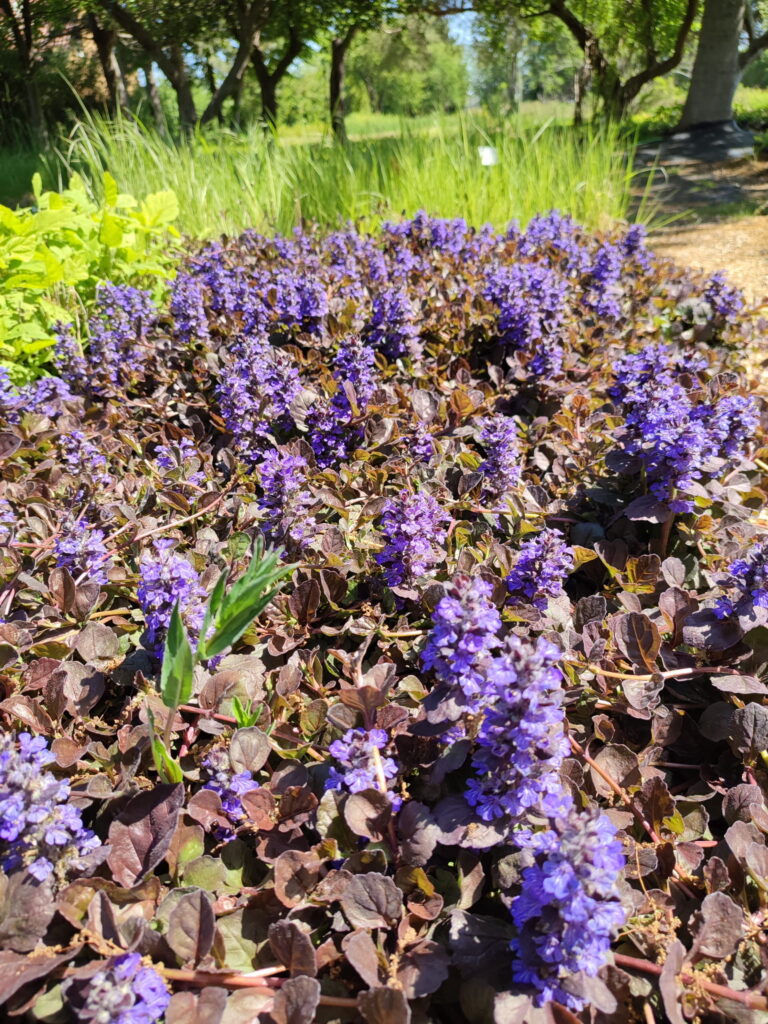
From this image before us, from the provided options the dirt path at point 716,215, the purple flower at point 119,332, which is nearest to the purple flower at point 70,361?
the purple flower at point 119,332

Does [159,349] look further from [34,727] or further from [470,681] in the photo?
[470,681]

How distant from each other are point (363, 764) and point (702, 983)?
25.0 inches

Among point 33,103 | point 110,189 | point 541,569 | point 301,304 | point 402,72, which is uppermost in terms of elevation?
point 402,72

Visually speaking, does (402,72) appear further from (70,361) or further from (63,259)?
(70,361)

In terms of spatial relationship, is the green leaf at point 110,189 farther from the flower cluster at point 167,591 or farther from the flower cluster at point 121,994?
the flower cluster at point 121,994

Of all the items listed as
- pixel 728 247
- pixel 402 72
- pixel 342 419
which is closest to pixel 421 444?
pixel 342 419

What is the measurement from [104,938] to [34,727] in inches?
20.6

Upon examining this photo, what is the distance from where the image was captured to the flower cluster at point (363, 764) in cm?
129

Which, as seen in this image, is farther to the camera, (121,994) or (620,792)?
(620,792)

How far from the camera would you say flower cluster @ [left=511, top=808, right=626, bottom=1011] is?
964mm

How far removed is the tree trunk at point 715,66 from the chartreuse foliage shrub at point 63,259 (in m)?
12.1

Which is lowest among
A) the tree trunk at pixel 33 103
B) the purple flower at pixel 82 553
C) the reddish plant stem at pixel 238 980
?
the reddish plant stem at pixel 238 980

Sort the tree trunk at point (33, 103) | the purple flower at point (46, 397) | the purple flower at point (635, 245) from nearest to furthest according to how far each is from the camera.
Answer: the purple flower at point (46, 397)
the purple flower at point (635, 245)
the tree trunk at point (33, 103)

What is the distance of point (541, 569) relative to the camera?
1.66 metres
